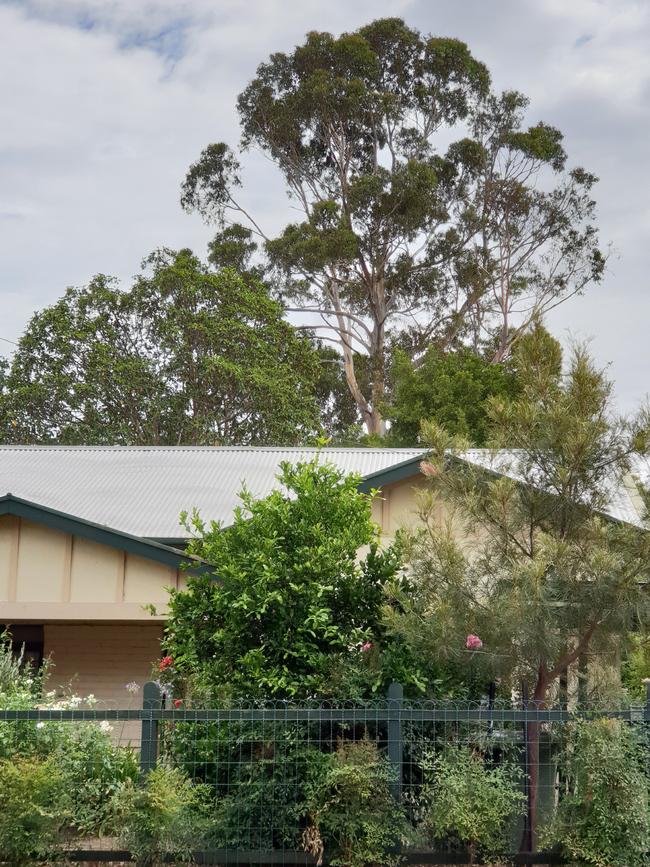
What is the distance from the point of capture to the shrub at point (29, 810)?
7930 millimetres

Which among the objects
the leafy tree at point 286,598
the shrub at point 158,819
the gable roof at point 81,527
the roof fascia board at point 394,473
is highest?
the roof fascia board at point 394,473

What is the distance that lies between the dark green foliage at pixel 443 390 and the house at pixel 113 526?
1150 cm

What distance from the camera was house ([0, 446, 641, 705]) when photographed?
40.2 feet

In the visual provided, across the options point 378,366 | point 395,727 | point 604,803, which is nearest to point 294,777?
point 395,727

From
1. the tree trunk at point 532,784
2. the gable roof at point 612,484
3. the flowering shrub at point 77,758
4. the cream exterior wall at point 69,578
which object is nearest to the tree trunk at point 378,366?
the cream exterior wall at point 69,578

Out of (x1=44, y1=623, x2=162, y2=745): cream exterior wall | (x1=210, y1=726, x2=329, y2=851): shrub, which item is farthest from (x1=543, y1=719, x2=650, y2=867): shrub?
(x1=44, y1=623, x2=162, y2=745): cream exterior wall

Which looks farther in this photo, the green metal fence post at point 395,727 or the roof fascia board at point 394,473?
the roof fascia board at point 394,473

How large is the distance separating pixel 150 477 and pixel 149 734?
926 centimetres

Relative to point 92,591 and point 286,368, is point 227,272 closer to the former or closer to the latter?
point 286,368

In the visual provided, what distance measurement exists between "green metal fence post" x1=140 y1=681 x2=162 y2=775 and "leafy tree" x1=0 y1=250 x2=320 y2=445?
72.3ft

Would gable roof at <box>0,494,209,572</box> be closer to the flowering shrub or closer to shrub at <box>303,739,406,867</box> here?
the flowering shrub

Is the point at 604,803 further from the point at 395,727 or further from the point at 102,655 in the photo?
the point at 102,655

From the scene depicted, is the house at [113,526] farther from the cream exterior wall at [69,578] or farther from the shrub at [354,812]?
the shrub at [354,812]

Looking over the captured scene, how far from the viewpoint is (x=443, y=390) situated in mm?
30438
